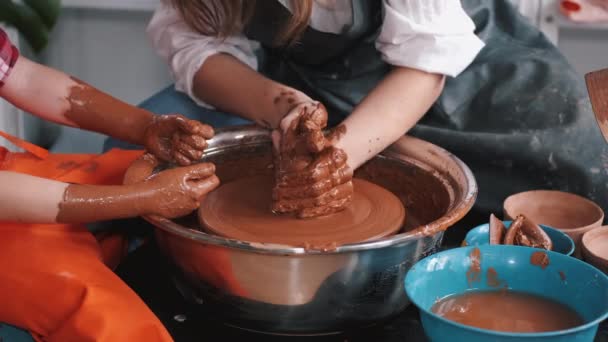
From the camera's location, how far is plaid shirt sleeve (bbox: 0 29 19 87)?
1.64 metres

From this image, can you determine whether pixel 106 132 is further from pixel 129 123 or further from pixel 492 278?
pixel 492 278

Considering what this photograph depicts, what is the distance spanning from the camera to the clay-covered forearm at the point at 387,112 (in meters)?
1.59

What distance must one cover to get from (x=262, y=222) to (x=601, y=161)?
2.87ft

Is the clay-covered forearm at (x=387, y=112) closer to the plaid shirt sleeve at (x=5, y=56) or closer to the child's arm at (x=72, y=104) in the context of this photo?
the child's arm at (x=72, y=104)

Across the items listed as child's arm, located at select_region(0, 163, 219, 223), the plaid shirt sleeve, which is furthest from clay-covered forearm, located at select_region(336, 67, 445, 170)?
the plaid shirt sleeve

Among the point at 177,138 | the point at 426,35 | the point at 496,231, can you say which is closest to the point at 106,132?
the point at 177,138

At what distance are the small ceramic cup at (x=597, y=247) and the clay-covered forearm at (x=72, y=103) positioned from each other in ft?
3.00

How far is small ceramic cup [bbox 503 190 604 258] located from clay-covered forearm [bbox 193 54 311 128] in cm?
53

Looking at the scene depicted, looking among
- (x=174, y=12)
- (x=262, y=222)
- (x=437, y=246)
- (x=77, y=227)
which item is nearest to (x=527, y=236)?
(x=437, y=246)

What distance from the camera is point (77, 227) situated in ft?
5.00

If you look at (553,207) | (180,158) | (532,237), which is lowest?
(553,207)

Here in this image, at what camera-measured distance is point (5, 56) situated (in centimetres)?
165

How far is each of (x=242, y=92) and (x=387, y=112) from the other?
0.37 meters

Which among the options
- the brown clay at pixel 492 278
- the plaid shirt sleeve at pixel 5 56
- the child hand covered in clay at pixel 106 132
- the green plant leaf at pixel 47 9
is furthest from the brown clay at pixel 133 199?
the green plant leaf at pixel 47 9
